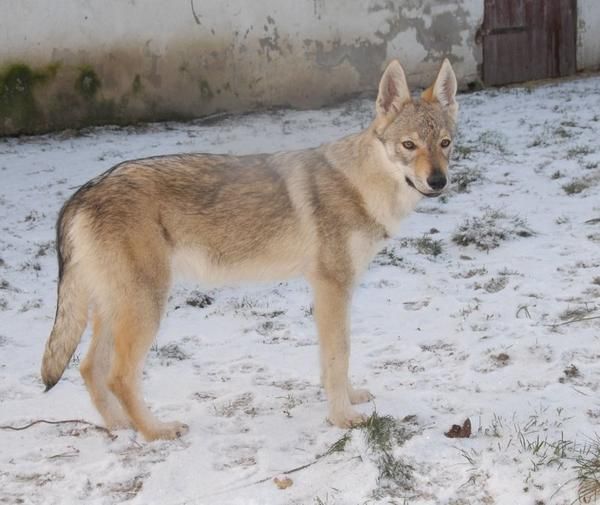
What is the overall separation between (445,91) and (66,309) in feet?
6.77

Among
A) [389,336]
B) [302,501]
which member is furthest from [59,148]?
[302,501]

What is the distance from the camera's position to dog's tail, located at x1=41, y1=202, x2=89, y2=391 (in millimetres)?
3576

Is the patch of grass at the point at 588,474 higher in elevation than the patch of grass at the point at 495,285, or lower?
higher

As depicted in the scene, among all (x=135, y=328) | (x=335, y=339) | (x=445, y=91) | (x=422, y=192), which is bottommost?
(x=335, y=339)

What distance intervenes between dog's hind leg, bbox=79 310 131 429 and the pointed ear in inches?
64.8

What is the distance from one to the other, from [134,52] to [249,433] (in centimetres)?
662

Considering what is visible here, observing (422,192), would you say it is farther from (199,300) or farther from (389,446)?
(199,300)

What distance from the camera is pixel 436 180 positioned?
144 inches

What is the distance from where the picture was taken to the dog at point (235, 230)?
3525mm

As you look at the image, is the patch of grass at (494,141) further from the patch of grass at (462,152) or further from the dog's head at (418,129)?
the dog's head at (418,129)

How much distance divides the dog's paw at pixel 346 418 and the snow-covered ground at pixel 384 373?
87 millimetres

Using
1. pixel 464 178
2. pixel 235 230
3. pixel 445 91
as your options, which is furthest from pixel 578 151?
pixel 235 230

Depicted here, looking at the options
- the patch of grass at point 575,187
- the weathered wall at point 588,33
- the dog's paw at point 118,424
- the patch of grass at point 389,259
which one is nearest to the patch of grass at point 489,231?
the patch of grass at point 389,259

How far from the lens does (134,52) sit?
30.6 feet
